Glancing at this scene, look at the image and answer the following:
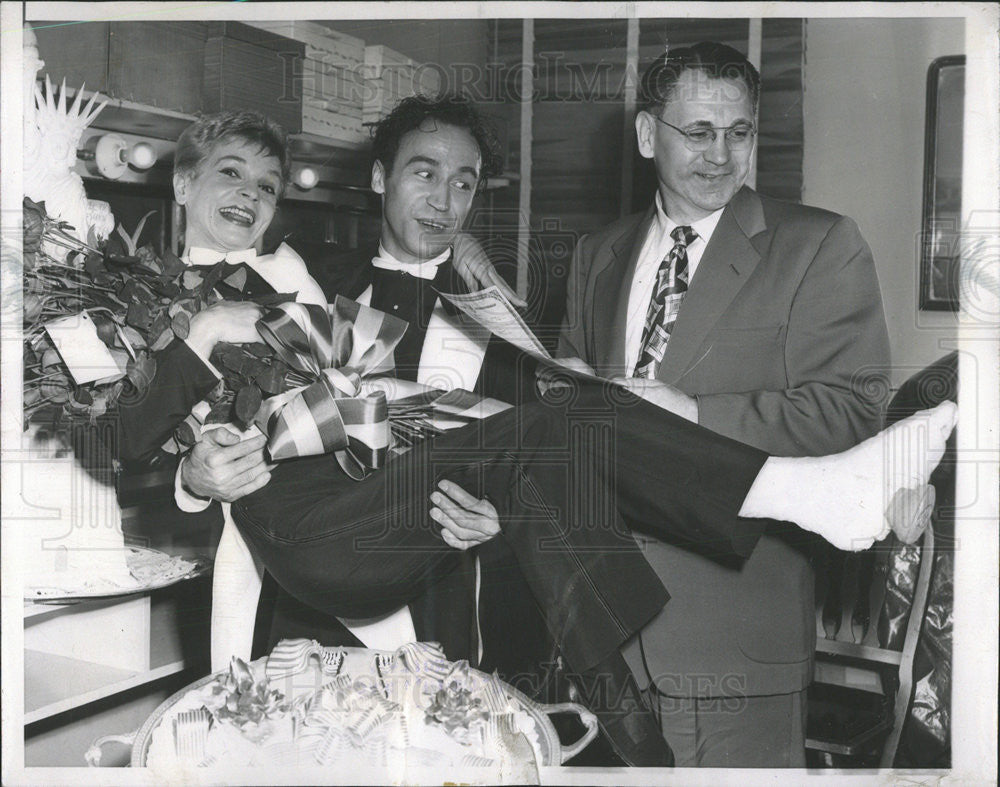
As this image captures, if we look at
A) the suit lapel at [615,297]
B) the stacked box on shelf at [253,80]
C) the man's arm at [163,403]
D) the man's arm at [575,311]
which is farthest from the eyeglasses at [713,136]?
the man's arm at [163,403]

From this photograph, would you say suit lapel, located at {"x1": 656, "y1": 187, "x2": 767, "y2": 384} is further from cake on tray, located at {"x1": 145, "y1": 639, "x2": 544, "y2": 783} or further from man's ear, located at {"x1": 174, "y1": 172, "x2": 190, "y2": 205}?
man's ear, located at {"x1": 174, "y1": 172, "x2": 190, "y2": 205}

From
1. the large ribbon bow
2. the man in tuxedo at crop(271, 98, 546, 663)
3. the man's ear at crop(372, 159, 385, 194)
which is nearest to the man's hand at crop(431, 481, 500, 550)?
the man in tuxedo at crop(271, 98, 546, 663)

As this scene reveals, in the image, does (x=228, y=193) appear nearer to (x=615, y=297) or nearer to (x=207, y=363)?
(x=207, y=363)

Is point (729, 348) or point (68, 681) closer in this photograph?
point (729, 348)

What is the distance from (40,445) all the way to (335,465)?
52 cm

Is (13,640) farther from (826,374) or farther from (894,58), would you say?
(894,58)

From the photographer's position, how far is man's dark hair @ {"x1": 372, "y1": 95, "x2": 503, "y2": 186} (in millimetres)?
1569

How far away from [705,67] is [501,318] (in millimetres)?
513

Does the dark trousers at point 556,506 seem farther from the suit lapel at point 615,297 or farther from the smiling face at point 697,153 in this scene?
the smiling face at point 697,153

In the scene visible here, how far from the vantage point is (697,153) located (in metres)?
1.54

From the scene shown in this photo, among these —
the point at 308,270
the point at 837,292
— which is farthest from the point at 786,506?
the point at 308,270

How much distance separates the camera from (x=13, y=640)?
5.38ft

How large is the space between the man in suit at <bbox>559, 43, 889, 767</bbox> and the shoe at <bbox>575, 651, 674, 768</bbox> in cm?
2

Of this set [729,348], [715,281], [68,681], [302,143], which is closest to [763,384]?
[729,348]
